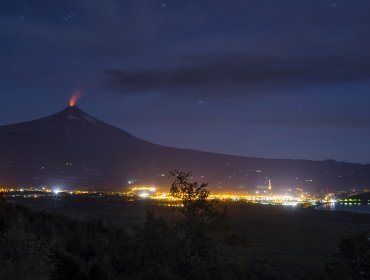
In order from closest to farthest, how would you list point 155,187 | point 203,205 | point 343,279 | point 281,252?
point 203,205 → point 343,279 → point 281,252 → point 155,187

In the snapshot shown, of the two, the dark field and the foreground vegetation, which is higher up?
the foreground vegetation

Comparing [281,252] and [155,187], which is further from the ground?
[155,187]

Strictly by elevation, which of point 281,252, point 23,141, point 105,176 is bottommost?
point 281,252

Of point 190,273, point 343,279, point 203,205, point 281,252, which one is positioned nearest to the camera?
point 190,273

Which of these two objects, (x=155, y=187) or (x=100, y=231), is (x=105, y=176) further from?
(x=100, y=231)

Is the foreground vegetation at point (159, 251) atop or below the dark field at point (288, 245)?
atop

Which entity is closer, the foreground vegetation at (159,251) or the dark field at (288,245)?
the foreground vegetation at (159,251)

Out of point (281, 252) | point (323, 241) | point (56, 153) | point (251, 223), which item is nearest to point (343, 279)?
point (281, 252)

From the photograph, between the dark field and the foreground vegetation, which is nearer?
the foreground vegetation

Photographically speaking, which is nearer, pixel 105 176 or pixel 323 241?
pixel 323 241

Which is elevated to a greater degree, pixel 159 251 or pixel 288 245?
pixel 159 251

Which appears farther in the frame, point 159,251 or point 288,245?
point 288,245
